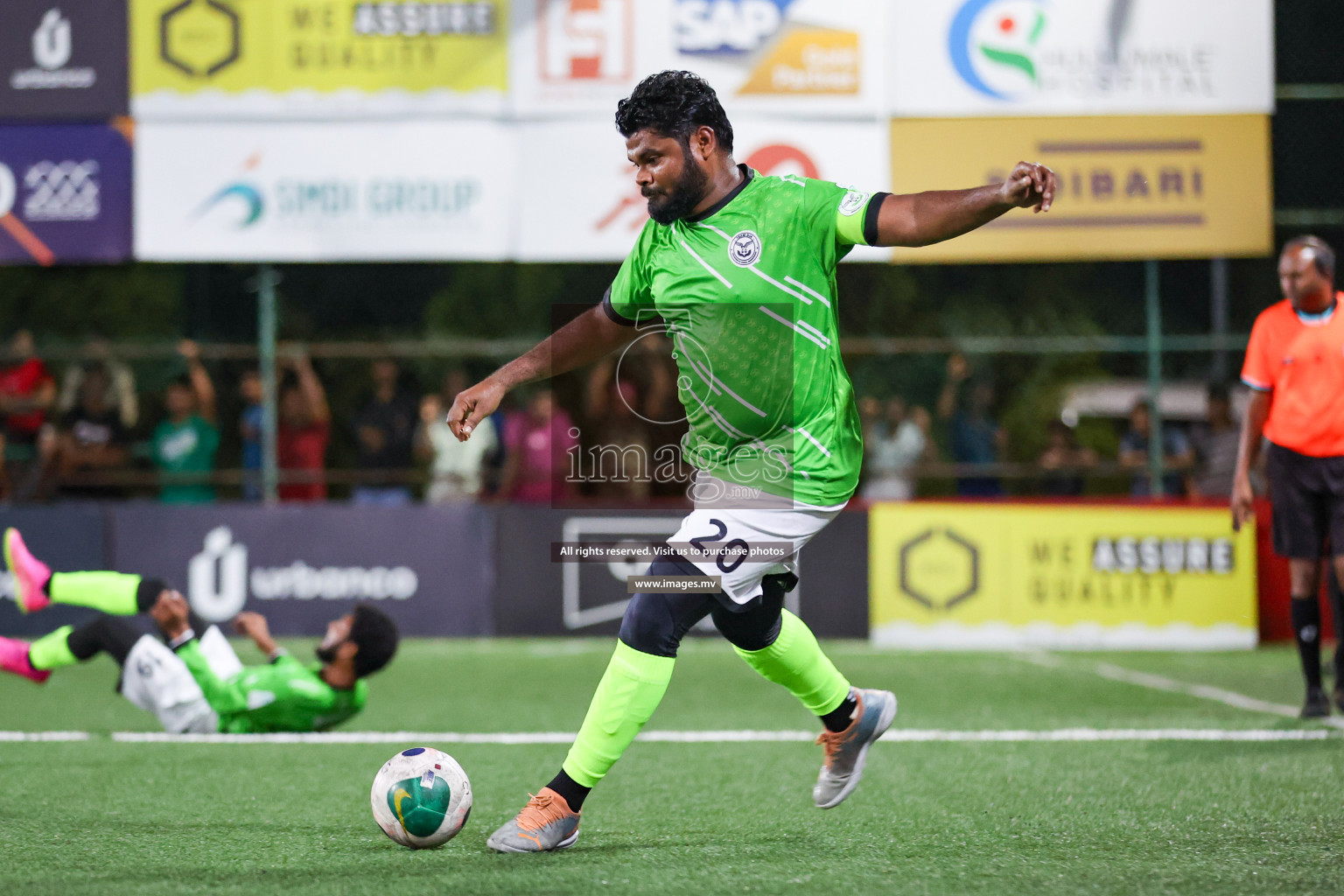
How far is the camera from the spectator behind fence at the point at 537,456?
36.9 feet

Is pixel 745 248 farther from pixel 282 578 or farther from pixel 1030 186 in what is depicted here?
pixel 282 578

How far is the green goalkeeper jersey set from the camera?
5.97m

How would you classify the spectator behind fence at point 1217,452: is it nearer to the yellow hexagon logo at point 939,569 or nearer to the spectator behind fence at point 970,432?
the spectator behind fence at point 970,432

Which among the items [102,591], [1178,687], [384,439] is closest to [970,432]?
[1178,687]

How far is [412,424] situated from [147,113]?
127 inches

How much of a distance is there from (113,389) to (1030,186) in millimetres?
9931

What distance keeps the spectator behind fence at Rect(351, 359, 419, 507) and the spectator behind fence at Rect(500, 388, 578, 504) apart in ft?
2.84

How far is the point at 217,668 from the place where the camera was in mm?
6098

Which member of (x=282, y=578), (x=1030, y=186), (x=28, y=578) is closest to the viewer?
(x=1030, y=186)

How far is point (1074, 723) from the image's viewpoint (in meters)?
6.49

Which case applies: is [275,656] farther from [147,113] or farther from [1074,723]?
[147,113]

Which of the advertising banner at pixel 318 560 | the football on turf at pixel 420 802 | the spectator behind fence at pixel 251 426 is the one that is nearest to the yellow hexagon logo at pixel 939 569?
the advertising banner at pixel 318 560

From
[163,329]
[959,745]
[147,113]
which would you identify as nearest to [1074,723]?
[959,745]

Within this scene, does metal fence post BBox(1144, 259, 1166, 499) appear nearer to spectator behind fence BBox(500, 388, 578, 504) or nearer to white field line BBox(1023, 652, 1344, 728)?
white field line BBox(1023, 652, 1344, 728)
